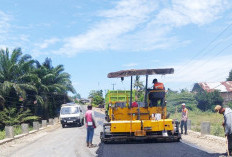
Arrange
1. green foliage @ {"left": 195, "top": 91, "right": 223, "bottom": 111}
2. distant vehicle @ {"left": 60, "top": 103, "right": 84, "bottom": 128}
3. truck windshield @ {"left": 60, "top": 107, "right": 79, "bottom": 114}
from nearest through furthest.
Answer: distant vehicle @ {"left": 60, "top": 103, "right": 84, "bottom": 128}
truck windshield @ {"left": 60, "top": 107, "right": 79, "bottom": 114}
green foliage @ {"left": 195, "top": 91, "right": 223, "bottom": 111}

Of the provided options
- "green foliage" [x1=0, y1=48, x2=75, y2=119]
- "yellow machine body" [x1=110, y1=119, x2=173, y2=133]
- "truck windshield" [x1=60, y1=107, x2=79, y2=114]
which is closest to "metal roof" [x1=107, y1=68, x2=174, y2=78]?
"yellow machine body" [x1=110, y1=119, x2=173, y2=133]

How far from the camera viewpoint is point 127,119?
1189cm

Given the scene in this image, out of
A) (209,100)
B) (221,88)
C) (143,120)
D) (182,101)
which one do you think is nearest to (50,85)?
(143,120)

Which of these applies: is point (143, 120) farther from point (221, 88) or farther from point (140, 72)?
point (221, 88)

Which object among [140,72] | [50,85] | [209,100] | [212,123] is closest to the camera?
[140,72]

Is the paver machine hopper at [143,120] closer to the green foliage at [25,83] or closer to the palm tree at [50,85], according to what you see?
the green foliage at [25,83]

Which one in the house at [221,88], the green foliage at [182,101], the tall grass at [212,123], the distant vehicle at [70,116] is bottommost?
the tall grass at [212,123]

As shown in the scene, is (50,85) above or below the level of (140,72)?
above

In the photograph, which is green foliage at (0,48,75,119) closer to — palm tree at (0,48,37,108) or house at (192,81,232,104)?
palm tree at (0,48,37,108)

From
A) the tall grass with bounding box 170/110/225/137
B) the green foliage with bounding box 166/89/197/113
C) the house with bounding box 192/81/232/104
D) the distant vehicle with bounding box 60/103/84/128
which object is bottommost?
the tall grass with bounding box 170/110/225/137

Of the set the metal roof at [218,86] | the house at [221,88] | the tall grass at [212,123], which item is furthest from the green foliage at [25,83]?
the metal roof at [218,86]

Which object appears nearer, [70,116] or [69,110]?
[70,116]

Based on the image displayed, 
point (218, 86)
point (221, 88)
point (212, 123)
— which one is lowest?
point (212, 123)

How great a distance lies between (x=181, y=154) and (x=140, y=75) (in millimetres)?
3709
